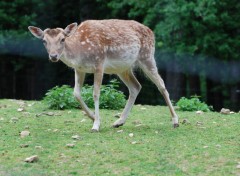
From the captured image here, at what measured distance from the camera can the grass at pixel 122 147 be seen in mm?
6551

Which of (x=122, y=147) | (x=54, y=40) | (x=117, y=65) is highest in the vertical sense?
(x=54, y=40)

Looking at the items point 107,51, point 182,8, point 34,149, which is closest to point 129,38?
point 107,51

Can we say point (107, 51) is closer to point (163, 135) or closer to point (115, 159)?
point (163, 135)

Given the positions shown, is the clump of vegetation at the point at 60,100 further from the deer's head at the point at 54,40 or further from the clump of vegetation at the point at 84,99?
the deer's head at the point at 54,40

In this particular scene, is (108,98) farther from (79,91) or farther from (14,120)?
(79,91)

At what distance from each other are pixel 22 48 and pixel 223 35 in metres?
6.43

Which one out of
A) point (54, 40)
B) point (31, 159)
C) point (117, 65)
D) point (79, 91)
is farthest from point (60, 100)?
point (31, 159)

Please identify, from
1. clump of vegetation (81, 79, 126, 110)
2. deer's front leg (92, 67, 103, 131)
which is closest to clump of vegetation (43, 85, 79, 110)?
clump of vegetation (81, 79, 126, 110)

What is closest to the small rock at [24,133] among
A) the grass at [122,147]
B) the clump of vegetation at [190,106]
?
the grass at [122,147]

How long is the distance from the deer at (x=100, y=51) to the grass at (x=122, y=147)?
0.49 m

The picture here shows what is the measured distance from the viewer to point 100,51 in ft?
28.9

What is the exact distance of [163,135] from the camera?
27.5ft

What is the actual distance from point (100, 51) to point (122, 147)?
181cm

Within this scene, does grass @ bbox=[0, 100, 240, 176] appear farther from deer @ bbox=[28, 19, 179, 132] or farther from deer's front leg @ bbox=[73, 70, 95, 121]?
deer @ bbox=[28, 19, 179, 132]
